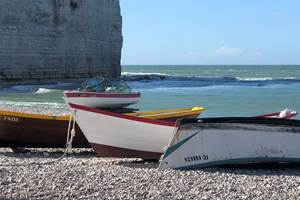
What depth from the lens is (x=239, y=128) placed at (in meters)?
8.31

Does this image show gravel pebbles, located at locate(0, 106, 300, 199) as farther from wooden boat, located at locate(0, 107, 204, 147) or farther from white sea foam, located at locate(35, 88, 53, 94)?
white sea foam, located at locate(35, 88, 53, 94)

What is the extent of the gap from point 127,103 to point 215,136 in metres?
7.07

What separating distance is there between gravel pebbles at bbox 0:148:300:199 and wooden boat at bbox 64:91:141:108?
17.5 feet

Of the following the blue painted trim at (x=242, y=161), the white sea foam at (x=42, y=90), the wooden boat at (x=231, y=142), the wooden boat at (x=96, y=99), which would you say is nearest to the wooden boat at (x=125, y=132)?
the wooden boat at (x=231, y=142)

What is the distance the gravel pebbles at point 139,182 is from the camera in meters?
6.42

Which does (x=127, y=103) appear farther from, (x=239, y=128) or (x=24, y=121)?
(x=239, y=128)

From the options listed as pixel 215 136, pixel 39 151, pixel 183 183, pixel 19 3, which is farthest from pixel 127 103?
pixel 19 3

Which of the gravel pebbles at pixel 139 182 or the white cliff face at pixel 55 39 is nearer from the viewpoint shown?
the gravel pebbles at pixel 139 182

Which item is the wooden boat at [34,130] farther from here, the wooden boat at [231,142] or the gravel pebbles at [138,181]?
the wooden boat at [231,142]

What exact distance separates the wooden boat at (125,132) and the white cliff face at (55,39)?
24.5m

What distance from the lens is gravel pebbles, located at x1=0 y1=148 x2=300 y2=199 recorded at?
642cm

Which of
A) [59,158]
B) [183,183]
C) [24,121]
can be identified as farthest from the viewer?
[24,121]

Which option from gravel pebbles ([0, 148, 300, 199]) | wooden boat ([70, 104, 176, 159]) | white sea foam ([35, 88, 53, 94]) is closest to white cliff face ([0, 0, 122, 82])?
white sea foam ([35, 88, 53, 94])

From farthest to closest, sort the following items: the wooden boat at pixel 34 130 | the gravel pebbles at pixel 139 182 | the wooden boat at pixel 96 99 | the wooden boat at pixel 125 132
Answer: the wooden boat at pixel 96 99 → the wooden boat at pixel 34 130 → the wooden boat at pixel 125 132 → the gravel pebbles at pixel 139 182
